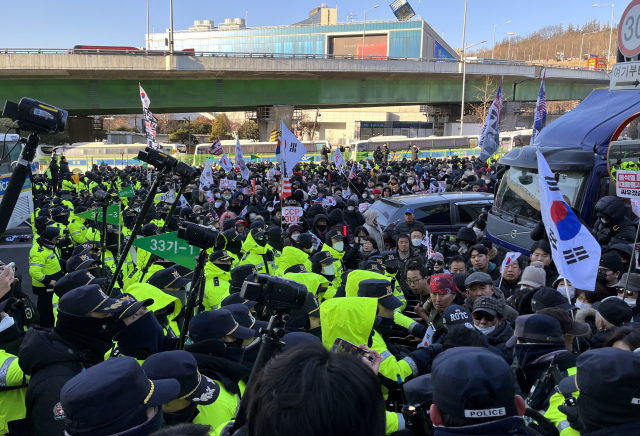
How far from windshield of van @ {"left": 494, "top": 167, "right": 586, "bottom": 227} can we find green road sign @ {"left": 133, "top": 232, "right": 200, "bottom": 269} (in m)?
6.44

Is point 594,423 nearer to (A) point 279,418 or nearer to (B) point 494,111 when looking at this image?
(A) point 279,418

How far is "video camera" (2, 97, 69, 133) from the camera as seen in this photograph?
11.3ft

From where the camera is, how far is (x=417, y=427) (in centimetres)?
258

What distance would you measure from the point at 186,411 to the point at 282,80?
41.8m

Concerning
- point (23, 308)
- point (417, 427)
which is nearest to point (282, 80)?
point (23, 308)

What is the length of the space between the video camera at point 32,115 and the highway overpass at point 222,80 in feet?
112

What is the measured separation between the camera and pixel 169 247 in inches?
174

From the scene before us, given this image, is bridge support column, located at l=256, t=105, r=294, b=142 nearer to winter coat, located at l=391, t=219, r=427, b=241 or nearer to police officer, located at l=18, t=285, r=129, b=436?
winter coat, located at l=391, t=219, r=427, b=241

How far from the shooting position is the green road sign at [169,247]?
4.40 m

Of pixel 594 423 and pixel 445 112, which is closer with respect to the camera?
pixel 594 423

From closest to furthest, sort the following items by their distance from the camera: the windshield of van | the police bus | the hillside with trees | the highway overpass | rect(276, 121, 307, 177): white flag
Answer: the windshield of van, rect(276, 121, 307, 177): white flag, the police bus, the highway overpass, the hillside with trees

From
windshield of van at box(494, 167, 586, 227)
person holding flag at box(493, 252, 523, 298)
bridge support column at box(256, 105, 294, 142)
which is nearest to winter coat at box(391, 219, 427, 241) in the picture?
Result: windshield of van at box(494, 167, 586, 227)

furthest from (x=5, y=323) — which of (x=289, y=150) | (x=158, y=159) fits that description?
(x=289, y=150)

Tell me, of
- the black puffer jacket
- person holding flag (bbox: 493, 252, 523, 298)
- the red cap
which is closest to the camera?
the red cap
